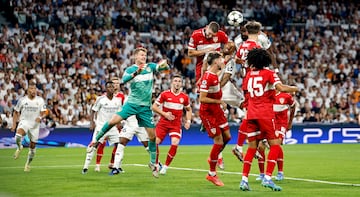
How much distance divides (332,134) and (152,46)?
984 cm

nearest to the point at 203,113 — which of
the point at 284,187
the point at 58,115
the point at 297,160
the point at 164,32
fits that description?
the point at 284,187

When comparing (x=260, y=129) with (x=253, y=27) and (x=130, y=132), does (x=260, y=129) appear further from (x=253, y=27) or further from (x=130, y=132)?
(x=130, y=132)

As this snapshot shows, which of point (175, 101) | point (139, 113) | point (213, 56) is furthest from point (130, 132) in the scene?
point (213, 56)

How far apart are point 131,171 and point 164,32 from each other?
2150 cm

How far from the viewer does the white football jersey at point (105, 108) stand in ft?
67.9

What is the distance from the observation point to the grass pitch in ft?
46.9

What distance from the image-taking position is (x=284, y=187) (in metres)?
15.1

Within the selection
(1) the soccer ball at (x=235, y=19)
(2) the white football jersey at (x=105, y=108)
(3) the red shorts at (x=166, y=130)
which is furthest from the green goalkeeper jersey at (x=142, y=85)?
(2) the white football jersey at (x=105, y=108)

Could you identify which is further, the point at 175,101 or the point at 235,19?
the point at 175,101

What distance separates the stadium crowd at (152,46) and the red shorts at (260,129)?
18.8 meters

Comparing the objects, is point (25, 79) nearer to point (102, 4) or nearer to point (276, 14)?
point (102, 4)

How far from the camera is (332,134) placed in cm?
3650

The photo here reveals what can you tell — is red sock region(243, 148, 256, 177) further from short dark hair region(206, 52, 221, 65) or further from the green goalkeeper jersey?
the green goalkeeper jersey

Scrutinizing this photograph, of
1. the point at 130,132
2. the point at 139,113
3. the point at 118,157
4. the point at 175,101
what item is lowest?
the point at 118,157
